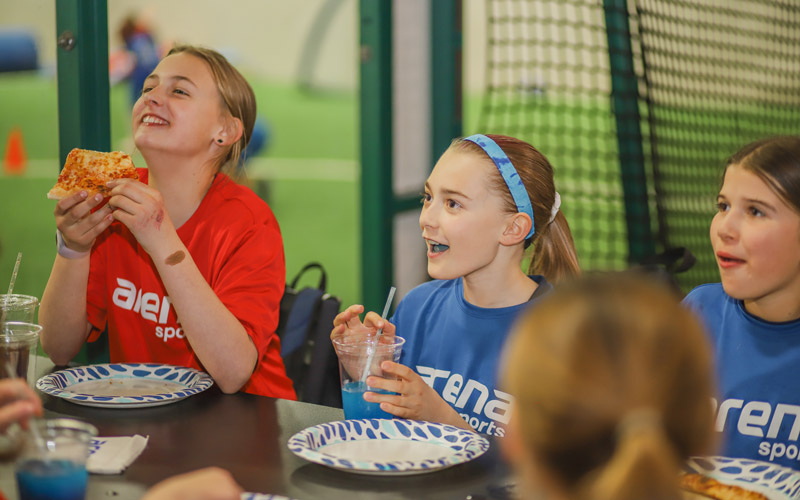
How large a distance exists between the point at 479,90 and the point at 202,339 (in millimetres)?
15553

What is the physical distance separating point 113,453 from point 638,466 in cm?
83

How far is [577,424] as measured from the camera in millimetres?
766

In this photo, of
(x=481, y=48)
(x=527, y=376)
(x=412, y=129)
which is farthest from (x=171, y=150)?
(x=481, y=48)

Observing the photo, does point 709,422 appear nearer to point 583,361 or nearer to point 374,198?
point 583,361

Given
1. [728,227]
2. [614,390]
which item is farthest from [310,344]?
[614,390]

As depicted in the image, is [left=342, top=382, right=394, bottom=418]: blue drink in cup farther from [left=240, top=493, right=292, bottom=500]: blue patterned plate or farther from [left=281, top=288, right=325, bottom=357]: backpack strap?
[left=281, top=288, right=325, bottom=357]: backpack strap

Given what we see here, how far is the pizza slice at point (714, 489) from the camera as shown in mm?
1186

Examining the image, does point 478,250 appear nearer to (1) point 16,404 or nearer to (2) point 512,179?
(2) point 512,179

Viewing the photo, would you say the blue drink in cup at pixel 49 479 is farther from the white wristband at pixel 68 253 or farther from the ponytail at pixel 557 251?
the ponytail at pixel 557 251

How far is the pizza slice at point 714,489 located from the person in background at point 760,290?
44 cm

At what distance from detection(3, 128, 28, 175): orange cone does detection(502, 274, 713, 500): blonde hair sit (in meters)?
10.6

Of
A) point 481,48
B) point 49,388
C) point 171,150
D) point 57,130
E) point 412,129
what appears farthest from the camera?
point 481,48

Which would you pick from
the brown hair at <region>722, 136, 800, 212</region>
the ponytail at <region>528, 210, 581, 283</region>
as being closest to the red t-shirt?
the ponytail at <region>528, 210, 581, 283</region>

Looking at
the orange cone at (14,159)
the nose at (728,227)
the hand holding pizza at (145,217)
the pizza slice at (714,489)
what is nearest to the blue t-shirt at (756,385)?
the nose at (728,227)
